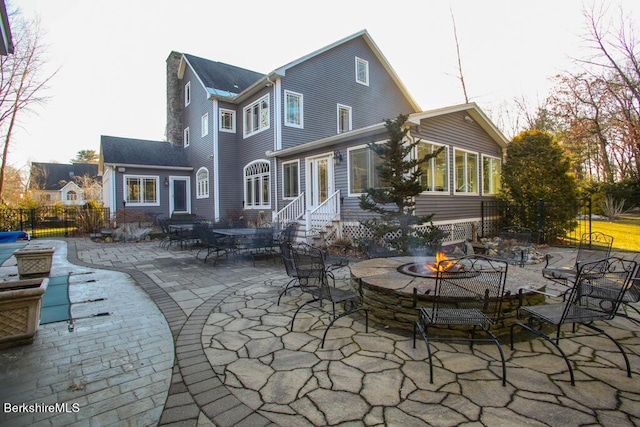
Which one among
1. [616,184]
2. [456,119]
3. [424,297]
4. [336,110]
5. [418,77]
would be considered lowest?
[424,297]

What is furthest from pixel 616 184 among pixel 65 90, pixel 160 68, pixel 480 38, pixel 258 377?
pixel 65 90

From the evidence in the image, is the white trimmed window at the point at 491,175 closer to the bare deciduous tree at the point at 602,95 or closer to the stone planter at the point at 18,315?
the bare deciduous tree at the point at 602,95

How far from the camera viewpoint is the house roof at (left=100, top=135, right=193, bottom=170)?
56.6ft

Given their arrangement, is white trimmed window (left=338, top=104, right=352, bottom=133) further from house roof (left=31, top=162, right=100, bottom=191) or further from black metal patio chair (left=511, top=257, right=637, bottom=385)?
house roof (left=31, top=162, right=100, bottom=191)

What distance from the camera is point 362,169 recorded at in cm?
1045

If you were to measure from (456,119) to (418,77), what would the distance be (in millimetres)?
10511

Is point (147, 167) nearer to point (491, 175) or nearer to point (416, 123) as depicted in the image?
point (416, 123)

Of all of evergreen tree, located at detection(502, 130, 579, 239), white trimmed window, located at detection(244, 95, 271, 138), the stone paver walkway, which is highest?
white trimmed window, located at detection(244, 95, 271, 138)

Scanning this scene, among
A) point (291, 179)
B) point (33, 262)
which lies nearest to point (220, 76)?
point (291, 179)

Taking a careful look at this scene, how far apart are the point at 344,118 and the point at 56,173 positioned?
141 ft

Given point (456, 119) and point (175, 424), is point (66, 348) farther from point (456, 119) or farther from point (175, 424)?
point (456, 119)

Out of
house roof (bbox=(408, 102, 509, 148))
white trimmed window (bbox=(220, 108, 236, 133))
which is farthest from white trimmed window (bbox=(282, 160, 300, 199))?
house roof (bbox=(408, 102, 509, 148))

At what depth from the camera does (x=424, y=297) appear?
11.4ft

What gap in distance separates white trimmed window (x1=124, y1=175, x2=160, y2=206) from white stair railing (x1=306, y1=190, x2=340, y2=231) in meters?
11.5
